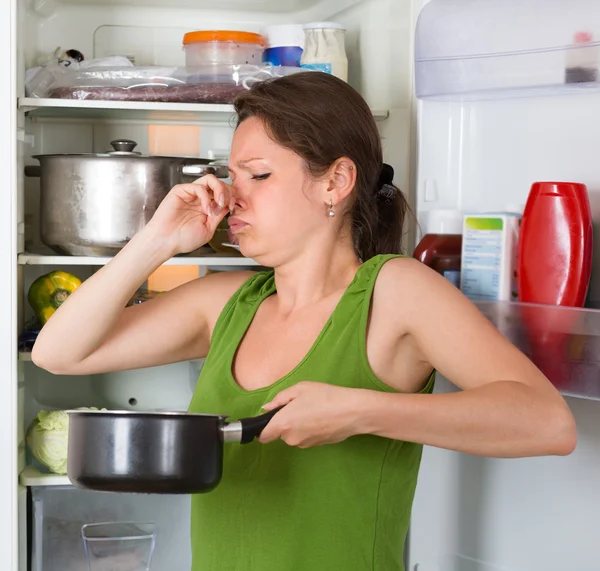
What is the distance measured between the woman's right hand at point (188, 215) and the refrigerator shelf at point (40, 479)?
2.17 feet

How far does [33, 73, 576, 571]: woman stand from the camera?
91 centimetres

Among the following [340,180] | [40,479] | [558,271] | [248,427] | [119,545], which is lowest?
[119,545]

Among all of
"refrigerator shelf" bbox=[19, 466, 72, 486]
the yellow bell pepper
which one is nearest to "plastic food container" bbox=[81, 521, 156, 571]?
"refrigerator shelf" bbox=[19, 466, 72, 486]

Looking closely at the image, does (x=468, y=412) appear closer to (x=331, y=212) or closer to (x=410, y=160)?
(x=331, y=212)

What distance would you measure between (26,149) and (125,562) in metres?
0.84

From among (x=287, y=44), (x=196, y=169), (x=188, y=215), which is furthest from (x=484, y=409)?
(x=287, y=44)

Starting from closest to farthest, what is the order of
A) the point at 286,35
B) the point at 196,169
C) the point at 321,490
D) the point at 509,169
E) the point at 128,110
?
the point at 321,490
the point at 509,169
the point at 196,169
the point at 128,110
the point at 286,35

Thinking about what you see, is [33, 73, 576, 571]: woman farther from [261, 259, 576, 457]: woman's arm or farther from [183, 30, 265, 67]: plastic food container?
[183, 30, 265, 67]: plastic food container

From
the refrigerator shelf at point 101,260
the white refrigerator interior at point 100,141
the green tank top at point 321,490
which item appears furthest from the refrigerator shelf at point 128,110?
the green tank top at point 321,490

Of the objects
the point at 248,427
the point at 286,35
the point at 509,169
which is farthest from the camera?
the point at 286,35

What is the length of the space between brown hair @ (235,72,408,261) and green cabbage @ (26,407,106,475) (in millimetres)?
765

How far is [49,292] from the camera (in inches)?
69.4

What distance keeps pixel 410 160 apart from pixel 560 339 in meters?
0.64

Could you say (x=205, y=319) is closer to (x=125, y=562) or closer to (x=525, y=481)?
(x=525, y=481)
